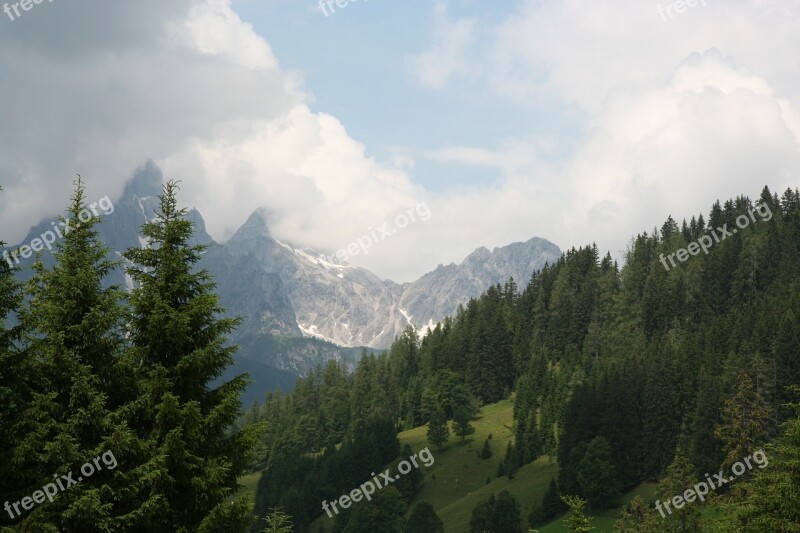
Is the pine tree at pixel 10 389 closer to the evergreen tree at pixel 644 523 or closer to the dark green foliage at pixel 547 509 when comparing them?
the evergreen tree at pixel 644 523

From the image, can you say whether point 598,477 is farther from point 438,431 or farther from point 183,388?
point 183,388

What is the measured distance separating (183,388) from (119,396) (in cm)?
192

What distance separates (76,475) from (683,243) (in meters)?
187

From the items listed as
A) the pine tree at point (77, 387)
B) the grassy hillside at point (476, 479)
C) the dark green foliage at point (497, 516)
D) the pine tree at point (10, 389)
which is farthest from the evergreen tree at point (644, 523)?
the pine tree at point (10, 389)

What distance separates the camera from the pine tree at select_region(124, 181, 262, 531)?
21.5m

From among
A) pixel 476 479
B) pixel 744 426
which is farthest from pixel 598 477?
pixel 476 479

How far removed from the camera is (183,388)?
22906 millimetres

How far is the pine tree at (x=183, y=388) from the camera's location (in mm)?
21484

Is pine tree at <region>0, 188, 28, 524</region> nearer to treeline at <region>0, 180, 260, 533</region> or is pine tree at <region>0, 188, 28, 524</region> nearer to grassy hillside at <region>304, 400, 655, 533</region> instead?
treeline at <region>0, 180, 260, 533</region>

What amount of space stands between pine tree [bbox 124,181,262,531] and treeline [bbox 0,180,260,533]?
0.04 m

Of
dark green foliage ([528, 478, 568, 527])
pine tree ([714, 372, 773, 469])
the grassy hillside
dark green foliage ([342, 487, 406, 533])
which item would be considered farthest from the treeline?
dark green foliage ([342, 487, 406, 533])

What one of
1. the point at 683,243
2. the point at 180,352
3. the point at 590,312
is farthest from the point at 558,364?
the point at 180,352

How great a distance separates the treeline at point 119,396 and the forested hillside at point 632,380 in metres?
62.2

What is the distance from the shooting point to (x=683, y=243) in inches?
7441
